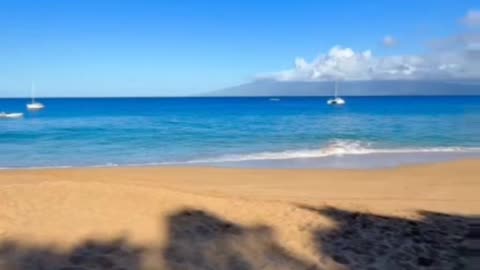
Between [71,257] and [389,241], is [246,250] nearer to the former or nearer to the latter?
[71,257]

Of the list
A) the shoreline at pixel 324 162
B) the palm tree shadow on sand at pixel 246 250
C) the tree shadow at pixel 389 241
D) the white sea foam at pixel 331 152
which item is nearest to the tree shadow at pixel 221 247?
the palm tree shadow on sand at pixel 246 250

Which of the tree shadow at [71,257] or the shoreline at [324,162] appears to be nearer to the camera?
the tree shadow at [71,257]

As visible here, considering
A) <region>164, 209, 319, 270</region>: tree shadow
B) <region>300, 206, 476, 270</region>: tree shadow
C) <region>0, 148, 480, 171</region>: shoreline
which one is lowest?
<region>0, 148, 480, 171</region>: shoreline

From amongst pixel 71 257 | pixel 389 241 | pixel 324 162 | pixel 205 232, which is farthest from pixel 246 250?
pixel 324 162

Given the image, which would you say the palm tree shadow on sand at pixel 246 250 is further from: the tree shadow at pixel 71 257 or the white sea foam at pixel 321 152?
the white sea foam at pixel 321 152

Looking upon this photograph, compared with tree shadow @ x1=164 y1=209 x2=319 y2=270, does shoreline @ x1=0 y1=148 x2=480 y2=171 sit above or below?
below

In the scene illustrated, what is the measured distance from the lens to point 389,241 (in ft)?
22.2

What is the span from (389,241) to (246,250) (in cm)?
210

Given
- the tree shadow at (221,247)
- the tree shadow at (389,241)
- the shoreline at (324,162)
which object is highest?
the tree shadow at (221,247)

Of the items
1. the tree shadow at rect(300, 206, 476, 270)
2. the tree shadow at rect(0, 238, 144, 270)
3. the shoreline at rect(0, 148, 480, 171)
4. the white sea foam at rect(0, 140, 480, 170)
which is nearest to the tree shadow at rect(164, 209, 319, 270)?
the tree shadow at rect(0, 238, 144, 270)

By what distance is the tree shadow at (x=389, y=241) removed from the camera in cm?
607

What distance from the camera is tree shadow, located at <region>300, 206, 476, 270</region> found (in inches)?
239

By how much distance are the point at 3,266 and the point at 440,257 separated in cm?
487

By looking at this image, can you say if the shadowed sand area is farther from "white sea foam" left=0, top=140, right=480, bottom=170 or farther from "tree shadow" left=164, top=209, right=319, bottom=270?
"white sea foam" left=0, top=140, right=480, bottom=170
